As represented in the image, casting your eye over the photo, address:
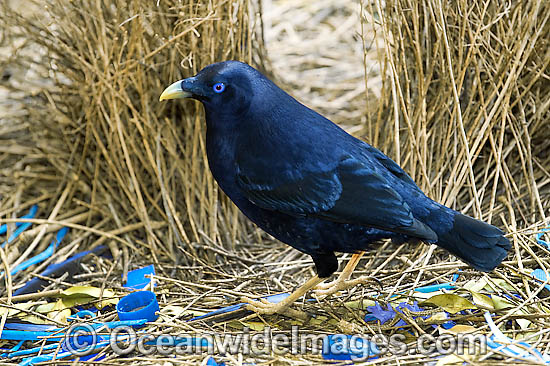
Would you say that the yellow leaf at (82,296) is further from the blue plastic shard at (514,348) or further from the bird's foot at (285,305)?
the blue plastic shard at (514,348)

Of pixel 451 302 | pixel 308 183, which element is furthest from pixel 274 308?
pixel 451 302

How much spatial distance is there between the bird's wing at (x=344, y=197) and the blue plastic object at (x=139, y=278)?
2.58ft

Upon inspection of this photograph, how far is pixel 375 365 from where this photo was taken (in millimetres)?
2232

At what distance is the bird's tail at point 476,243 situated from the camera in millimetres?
2455

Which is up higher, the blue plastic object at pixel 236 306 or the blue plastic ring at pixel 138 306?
the blue plastic ring at pixel 138 306

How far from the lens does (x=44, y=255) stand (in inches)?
131

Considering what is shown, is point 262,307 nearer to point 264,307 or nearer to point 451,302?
point 264,307

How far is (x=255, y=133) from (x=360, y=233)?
0.55m

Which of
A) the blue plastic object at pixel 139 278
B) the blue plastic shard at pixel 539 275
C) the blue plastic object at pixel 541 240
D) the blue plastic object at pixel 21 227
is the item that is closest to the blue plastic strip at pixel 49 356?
the blue plastic object at pixel 139 278

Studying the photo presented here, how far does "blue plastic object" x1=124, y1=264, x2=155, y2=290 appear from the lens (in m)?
3.01

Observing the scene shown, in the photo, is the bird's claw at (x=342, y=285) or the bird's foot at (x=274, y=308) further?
the bird's claw at (x=342, y=285)

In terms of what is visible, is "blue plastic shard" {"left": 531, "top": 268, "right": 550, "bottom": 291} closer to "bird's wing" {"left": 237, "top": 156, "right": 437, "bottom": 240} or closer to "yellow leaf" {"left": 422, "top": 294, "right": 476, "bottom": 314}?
"yellow leaf" {"left": 422, "top": 294, "right": 476, "bottom": 314}

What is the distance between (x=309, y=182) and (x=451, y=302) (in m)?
0.74
